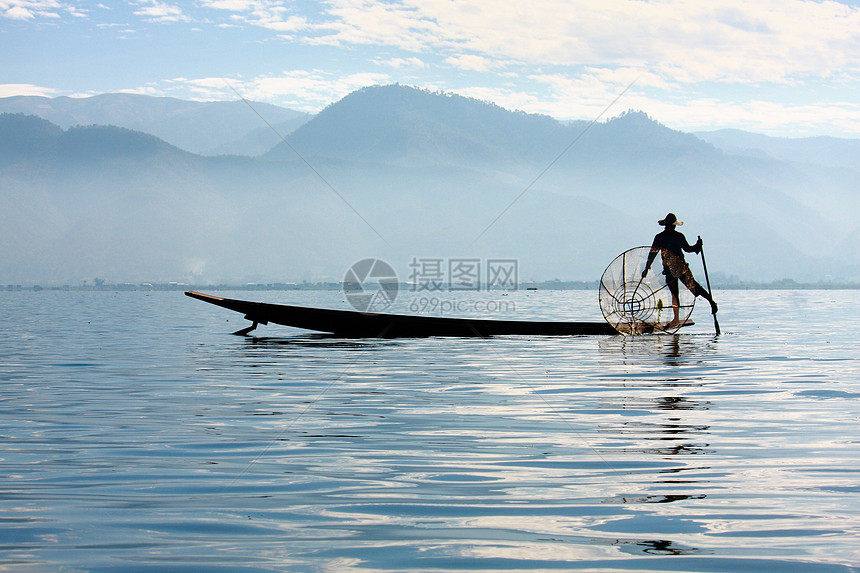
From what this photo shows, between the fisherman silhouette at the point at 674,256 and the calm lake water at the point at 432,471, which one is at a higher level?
the fisherman silhouette at the point at 674,256

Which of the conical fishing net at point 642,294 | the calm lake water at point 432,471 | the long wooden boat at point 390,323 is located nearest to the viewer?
the calm lake water at point 432,471

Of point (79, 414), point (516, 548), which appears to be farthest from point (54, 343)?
point (516, 548)

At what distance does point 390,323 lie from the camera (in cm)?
2319

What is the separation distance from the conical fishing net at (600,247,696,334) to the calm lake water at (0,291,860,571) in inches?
202

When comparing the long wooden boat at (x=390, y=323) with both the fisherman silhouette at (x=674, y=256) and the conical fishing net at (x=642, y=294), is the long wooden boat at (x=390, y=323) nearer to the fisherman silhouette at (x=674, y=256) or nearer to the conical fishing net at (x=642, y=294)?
the conical fishing net at (x=642, y=294)

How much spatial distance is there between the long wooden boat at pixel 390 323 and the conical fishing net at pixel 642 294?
5.99 feet

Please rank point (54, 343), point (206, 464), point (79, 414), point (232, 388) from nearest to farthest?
point (206, 464), point (79, 414), point (232, 388), point (54, 343)

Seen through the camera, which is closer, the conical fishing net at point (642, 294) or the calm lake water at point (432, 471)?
the calm lake water at point (432, 471)

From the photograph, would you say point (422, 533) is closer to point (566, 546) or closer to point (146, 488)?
point (566, 546)

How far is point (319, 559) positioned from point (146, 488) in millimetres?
2098

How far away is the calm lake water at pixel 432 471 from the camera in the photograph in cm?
467

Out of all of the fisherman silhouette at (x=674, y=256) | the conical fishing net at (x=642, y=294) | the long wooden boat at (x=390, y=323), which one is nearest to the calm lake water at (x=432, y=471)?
the conical fishing net at (x=642, y=294)

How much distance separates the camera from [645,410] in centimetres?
1004

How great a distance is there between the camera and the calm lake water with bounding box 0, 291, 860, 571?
4.67 metres
